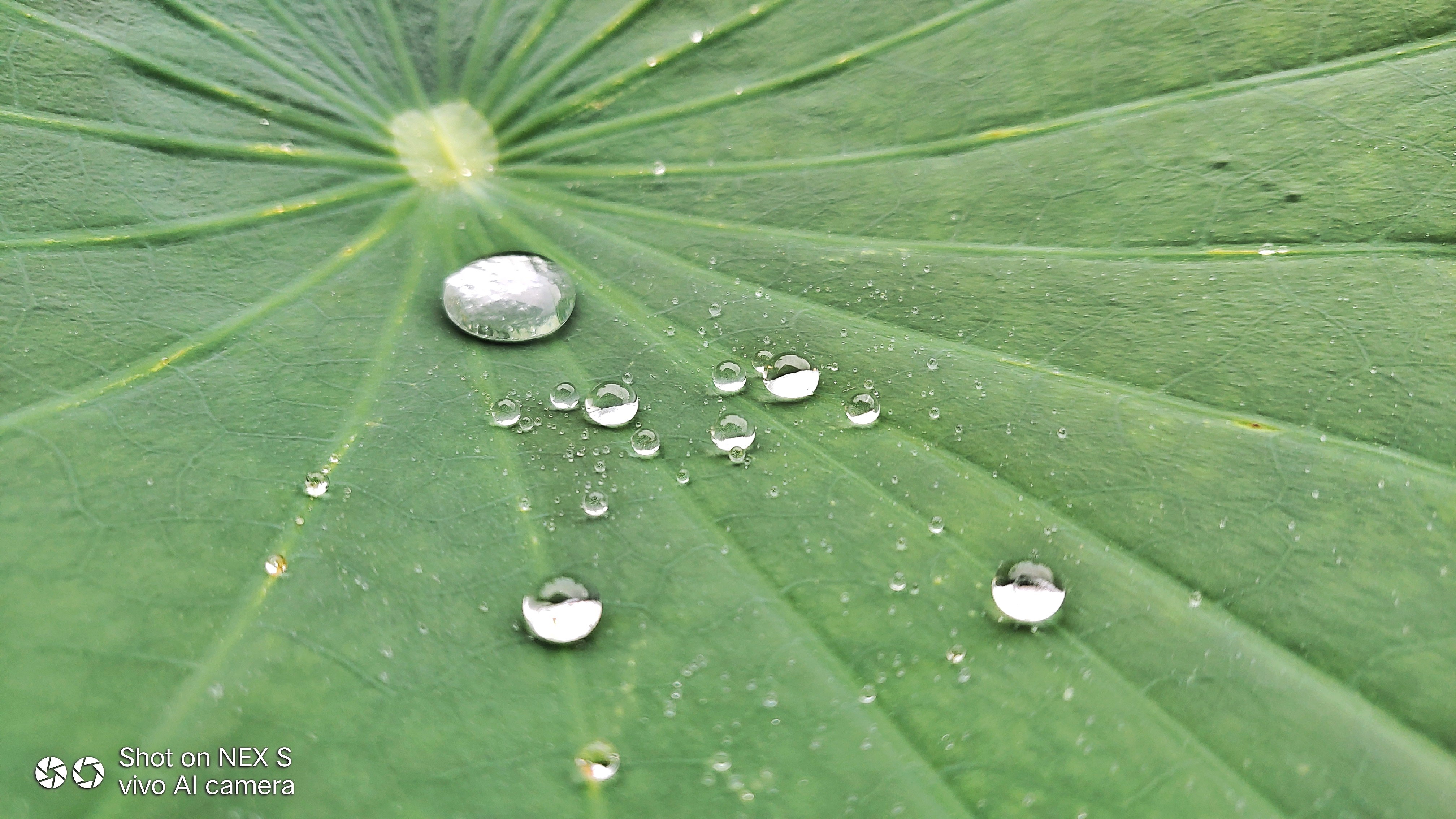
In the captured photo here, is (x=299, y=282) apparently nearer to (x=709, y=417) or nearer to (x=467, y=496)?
(x=467, y=496)

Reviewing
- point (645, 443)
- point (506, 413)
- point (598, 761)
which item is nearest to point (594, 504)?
point (645, 443)

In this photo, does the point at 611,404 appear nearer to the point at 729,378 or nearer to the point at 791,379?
the point at 729,378

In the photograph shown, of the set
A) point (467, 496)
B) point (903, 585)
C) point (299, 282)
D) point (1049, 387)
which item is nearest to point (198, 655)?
point (467, 496)

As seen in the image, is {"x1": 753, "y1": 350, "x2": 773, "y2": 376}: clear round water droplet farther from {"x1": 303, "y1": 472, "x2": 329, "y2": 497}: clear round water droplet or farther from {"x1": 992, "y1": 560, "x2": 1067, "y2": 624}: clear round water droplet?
{"x1": 303, "y1": 472, "x2": 329, "y2": 497}: clear round water droplet

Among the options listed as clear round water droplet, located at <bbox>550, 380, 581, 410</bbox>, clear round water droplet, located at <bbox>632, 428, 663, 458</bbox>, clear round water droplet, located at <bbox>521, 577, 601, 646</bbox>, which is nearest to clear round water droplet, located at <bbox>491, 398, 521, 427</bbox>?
clear round water droplet, located at <bbox>550, 380, 581, 410</bbox>

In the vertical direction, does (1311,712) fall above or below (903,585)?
below

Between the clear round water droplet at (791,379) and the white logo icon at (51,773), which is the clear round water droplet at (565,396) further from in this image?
the white logo icon at (51,773)

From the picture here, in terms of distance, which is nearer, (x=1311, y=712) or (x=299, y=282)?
(x=1311, y=712)

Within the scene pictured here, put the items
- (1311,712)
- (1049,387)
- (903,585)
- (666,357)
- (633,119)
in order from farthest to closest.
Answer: (633,119)
(666,357)
(1049,387)
(903,585)
(1311,712)
